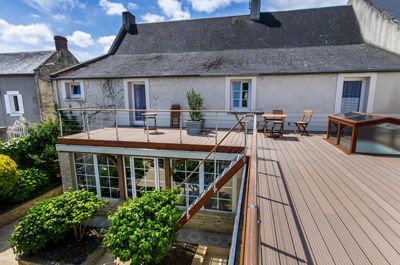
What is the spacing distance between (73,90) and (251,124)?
29.6ft

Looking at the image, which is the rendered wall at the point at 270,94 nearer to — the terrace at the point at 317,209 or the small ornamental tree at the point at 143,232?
the terrace at the point at 317,209

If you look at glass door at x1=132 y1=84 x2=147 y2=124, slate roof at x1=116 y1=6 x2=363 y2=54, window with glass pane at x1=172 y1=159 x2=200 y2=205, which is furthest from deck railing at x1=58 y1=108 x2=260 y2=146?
slate roof at x1=116 y1=6 x2=363 y2=54

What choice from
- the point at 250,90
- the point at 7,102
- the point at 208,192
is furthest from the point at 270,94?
the point at 7,102

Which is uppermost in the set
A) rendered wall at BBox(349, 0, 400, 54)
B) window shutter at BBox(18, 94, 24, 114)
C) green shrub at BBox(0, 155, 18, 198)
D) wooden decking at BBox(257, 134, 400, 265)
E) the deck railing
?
rendered wall at BBox(349, 0, 400, 54)

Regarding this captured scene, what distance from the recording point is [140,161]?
7188 millimetres

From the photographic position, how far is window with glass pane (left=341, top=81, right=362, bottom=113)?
791cm

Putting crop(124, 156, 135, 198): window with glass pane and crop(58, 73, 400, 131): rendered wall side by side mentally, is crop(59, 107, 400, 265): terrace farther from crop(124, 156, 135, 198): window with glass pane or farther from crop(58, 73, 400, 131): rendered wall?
crop(124, 156, 135, 198): window with glass pane

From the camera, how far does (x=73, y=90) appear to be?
1024cm

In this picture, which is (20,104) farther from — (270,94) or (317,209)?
(317,209)

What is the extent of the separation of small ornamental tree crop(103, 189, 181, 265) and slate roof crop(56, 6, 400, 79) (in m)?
5.74

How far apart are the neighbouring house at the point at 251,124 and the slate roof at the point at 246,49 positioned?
0.26 ft

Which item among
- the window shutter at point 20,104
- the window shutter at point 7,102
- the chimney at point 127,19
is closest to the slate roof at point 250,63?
the chimney at point 127,19

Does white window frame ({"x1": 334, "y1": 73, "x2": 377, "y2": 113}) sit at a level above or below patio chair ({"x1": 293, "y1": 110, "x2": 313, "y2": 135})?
above

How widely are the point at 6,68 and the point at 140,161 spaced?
42.3ft
